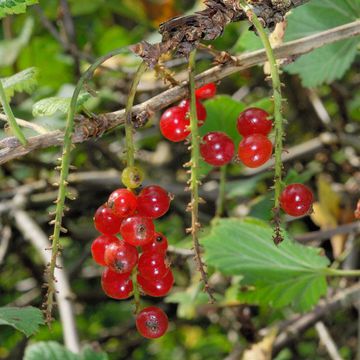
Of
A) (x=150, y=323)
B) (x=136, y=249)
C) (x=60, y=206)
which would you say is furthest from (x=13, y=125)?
(x=150, y=323)

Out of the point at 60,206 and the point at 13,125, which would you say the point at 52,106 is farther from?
the point at 60,206

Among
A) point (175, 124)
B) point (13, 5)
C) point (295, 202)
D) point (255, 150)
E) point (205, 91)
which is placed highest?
point (13, 5)

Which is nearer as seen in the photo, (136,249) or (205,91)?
(136,249)

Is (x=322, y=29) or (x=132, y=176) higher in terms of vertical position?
(x=322, y=29)

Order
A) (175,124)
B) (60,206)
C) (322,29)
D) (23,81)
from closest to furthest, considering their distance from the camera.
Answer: (60,206)
(175,124)
(23,81)
(322,29)

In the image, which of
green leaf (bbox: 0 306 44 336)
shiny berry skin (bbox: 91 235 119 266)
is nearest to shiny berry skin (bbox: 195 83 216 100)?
shiny berry skin (bbox: 91 235 119 266)

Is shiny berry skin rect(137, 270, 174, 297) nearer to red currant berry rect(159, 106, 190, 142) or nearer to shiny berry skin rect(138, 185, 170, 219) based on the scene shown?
shiny berry skin rect(138, 185, 170, 219)

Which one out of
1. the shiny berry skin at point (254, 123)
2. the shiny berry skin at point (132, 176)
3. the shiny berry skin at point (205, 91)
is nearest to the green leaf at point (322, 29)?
the shiny berry skin at point (205, 91)
